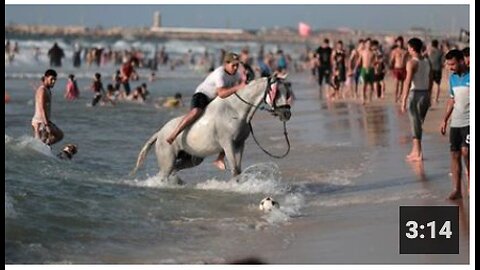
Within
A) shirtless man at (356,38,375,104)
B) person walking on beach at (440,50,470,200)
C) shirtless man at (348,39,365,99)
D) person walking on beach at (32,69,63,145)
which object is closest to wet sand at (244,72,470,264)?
person walking on beach at (440,50,470,200)

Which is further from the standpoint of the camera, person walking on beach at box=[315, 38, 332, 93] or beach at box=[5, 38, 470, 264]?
person walking on beach at box=[315, 38, 332, 93]

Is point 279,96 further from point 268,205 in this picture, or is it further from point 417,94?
point 417,94

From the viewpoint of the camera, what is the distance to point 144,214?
8.68 m

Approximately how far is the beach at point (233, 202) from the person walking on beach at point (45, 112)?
217 millimetres

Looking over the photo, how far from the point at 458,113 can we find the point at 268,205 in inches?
70.9

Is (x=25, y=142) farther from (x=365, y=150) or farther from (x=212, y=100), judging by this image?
(x=365, y=150)

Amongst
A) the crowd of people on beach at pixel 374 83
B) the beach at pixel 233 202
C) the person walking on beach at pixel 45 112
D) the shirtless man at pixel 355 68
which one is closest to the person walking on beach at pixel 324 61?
the crowd of people on beach at pixel 374 83

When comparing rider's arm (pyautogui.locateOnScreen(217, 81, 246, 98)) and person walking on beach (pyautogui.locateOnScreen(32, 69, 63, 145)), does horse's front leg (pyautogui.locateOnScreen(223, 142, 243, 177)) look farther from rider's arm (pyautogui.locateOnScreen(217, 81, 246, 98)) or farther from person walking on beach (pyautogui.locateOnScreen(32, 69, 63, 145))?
person walking on beach (pyautogui.locateOnScreen(32, 69, 63, 145))

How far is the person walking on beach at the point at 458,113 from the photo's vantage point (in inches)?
329

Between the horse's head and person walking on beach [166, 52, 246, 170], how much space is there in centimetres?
28

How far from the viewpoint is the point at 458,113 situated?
8.42 m

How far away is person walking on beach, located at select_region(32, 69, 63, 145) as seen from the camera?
437 inches

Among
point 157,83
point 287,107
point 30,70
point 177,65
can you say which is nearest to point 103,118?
point 287,107

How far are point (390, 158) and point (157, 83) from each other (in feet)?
84.8
